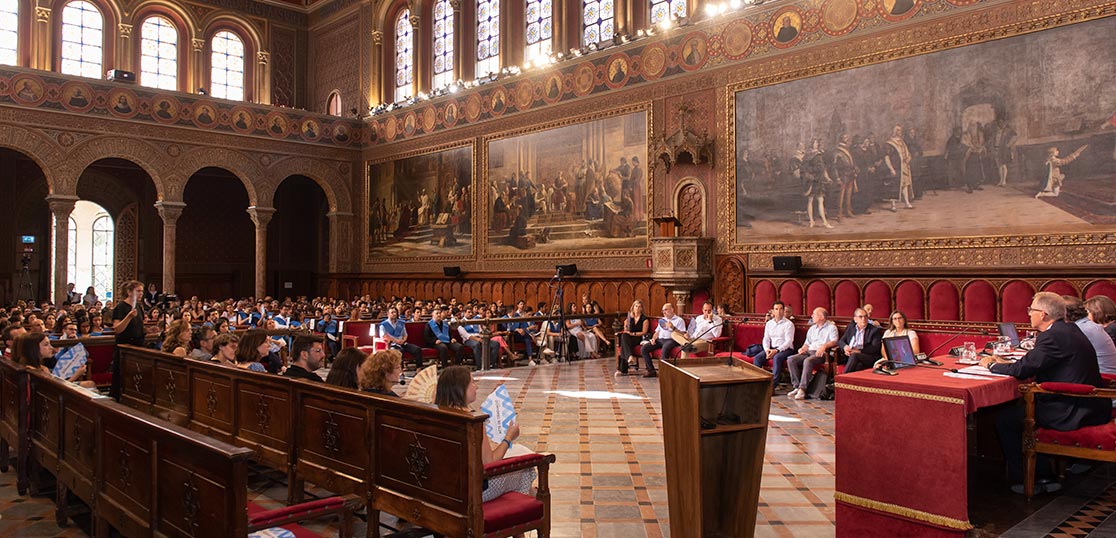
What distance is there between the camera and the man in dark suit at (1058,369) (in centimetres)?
479

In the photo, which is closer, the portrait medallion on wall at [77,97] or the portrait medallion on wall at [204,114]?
the portrait medallion on wall at [77,97]

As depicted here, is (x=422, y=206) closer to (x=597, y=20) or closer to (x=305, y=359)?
(x=597, y=20)

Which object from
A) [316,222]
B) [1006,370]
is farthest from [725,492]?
[316,222]

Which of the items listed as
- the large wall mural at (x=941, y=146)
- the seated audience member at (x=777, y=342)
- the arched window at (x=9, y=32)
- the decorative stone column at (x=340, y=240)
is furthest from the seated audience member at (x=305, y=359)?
the arched window at (x=9, y=32)

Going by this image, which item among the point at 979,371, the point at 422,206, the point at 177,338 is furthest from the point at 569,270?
the point at 979,371

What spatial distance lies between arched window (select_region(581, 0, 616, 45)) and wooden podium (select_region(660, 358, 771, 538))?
1300 cm

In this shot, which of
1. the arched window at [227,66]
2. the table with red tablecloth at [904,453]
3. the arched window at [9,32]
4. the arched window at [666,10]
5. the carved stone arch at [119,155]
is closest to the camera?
the table with red tablecloth at [904,453]

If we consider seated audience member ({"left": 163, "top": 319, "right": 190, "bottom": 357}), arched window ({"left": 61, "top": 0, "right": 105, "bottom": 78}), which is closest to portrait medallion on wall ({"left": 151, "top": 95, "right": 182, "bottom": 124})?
arched window ({"left": 61, "top": 0, "right": 105, "bottom": 78})

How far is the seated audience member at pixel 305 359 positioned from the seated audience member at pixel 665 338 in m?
6.42

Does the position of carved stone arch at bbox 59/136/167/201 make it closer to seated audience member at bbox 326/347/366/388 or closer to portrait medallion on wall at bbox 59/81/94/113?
portrait medallion on wall at bbox 59/81/94/113

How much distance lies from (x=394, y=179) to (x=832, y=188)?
12685 mm

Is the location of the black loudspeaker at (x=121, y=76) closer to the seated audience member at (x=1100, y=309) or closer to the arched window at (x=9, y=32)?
the arched window at (x=9, y=32)

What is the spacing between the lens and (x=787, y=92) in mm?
12211

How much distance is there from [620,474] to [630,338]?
5.89m
